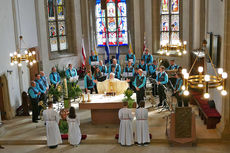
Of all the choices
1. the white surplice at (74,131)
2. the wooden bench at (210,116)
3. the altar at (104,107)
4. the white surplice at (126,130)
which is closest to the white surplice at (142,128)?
the white surplice at (126,130)

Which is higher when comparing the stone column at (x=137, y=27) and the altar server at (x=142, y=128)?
the stone column at (x=137, y=27)

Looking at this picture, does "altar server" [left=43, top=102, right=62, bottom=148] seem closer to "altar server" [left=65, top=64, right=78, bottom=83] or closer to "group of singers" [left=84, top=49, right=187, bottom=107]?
"group of singers" [left=84, top=49, right=187, bottom=107]

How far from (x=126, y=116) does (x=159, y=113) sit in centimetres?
332

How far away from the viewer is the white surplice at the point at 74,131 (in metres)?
12.1

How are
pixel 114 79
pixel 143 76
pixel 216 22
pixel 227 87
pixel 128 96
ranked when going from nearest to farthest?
pixel 227 87 < pixel 216 22 < pixel 128 96 < pixel 114 79 < pixel 143 76

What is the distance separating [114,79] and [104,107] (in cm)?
140

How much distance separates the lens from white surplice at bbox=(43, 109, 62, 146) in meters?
12.1

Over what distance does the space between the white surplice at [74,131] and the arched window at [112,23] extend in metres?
10.3

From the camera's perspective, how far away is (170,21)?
20.4m

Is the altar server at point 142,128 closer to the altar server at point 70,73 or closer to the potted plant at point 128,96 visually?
the potted plant at point 128,96

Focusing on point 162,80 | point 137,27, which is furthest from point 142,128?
point 137,27

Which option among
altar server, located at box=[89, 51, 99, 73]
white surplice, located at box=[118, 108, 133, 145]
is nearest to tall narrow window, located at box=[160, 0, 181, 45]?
altar server, located at box=[89, 51, 99, 73]

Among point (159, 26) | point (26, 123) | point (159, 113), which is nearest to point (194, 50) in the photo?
point (159, 26)

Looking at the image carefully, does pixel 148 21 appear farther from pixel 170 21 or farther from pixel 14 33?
pixel 14 33
